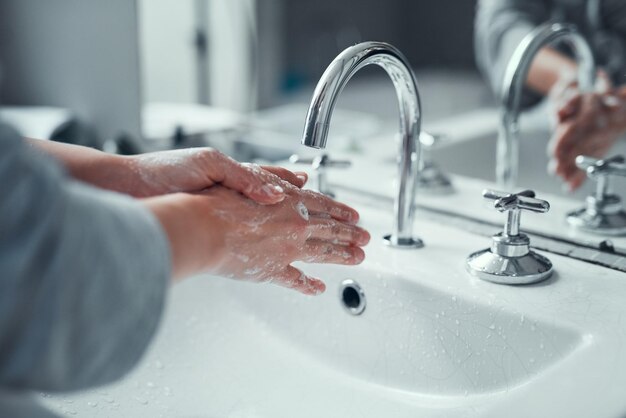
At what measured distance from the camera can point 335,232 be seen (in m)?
0.65

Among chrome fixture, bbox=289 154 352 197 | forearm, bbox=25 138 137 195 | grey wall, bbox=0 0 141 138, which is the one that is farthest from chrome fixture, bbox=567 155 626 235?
grey wall, bbox=0 0 141 138

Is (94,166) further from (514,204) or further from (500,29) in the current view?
(500,29)

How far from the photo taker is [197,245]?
465mm

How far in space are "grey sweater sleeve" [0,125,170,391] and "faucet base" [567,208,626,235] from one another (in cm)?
55

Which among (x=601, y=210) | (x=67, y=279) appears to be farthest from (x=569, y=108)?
(x=67, y=279)

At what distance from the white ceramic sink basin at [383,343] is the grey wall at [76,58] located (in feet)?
1.64

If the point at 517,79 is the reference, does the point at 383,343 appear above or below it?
below

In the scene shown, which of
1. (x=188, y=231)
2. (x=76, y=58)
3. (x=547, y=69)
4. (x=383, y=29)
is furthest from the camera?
(x=383, y=29)

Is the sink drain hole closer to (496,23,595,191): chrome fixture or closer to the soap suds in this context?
the soap suds

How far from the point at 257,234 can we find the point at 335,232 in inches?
4.4

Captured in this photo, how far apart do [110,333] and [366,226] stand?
49cm

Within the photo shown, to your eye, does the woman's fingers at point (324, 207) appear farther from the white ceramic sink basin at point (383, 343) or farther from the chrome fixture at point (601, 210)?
the chrome fixture at point (601, 210)

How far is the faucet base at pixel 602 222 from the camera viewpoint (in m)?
0.78

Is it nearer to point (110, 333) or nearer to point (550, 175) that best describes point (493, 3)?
point (550, 175)
